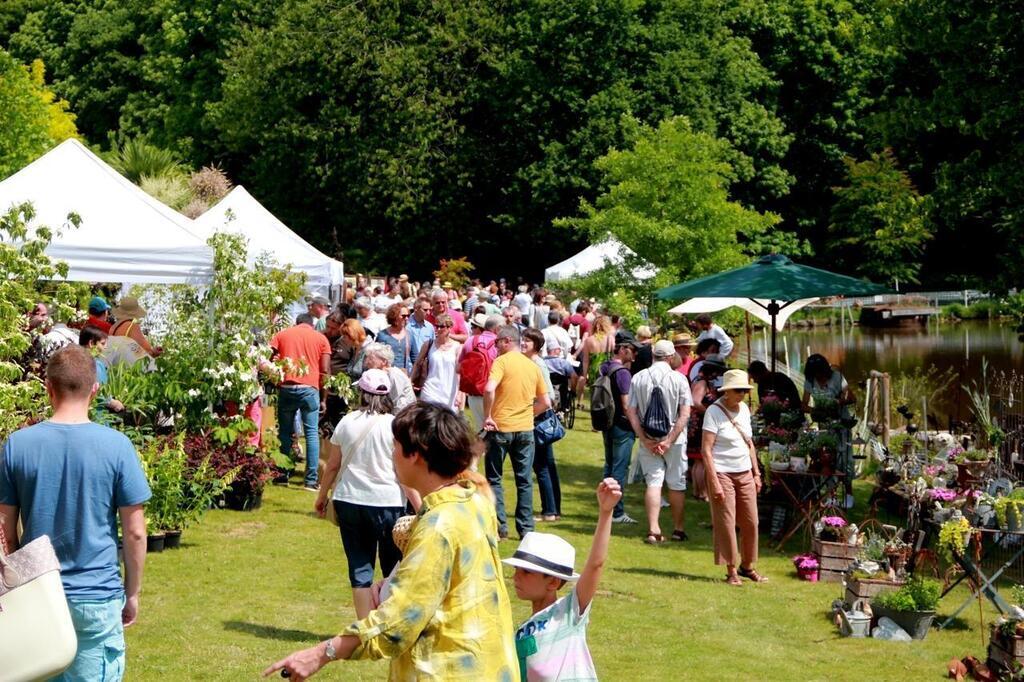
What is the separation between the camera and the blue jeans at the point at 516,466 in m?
11.1

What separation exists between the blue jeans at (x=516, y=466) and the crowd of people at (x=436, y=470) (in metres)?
0.02

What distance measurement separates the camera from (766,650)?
8.59 metres

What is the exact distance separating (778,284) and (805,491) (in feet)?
7.23

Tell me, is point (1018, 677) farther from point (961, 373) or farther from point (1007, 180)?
point (961, 373)

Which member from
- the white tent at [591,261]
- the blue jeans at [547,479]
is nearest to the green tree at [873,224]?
the white tent at [591,261]

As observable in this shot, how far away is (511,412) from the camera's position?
11.1 m

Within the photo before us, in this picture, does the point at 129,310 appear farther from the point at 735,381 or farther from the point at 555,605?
the point at 555,605

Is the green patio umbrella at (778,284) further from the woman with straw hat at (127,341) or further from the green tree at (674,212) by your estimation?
the green tree at (674,212)

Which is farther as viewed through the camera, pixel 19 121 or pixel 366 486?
pixel 19 121

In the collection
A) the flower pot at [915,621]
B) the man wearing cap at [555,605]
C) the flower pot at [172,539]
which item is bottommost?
the flower pot at [915,621]

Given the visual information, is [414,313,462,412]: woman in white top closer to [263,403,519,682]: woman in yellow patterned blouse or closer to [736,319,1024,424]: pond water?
[263,403,519,682]: woman in yellow patterned blouse

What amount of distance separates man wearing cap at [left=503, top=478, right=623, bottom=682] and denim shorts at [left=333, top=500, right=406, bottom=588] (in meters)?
2.89

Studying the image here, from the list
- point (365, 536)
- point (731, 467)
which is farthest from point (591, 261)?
point (365, 536)

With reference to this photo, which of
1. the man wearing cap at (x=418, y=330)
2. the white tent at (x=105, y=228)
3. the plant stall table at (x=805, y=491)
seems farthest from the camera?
the man wearing cap at (x=418, y=330)
